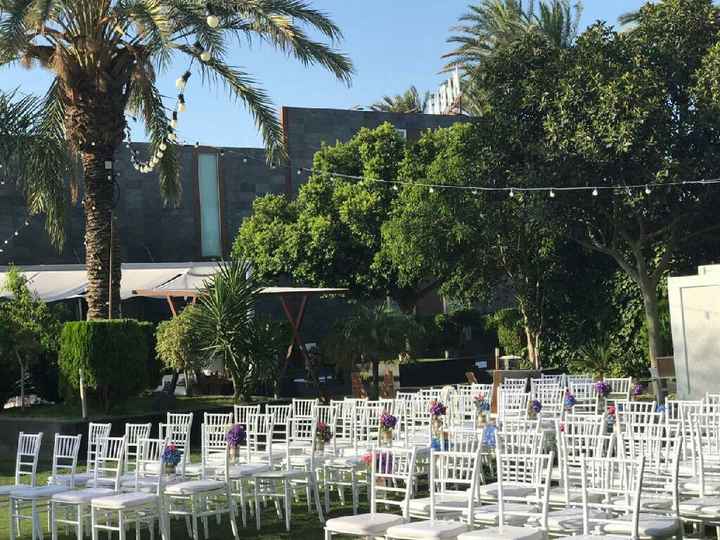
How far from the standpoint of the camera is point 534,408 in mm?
11930

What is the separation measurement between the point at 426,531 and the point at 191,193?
2443cm

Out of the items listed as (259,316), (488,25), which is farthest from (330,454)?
(488,25)

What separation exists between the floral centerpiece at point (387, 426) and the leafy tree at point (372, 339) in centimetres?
940

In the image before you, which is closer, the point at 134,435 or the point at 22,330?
the point at 134,435

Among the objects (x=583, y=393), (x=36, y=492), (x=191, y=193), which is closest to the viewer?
(x=36, y=492)

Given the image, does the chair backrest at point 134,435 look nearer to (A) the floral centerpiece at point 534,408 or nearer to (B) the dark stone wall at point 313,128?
(A) the floral centerpiece at point 534,408

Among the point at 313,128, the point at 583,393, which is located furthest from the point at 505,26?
the point at 583,393

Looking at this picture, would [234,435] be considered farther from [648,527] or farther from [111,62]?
[111,62]

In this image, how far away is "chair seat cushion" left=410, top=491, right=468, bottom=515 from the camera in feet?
24.8

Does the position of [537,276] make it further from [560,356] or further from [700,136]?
[700,136]

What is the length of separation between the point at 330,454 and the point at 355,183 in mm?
16803

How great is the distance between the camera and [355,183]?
90.8 feet

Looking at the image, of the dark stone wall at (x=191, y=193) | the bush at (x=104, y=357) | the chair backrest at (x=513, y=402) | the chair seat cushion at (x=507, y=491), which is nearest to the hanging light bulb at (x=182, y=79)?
the bush at (x=104, y=357)

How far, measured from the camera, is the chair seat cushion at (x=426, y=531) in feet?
22.2
